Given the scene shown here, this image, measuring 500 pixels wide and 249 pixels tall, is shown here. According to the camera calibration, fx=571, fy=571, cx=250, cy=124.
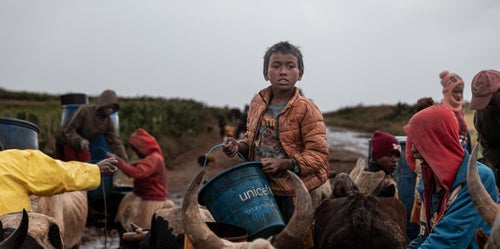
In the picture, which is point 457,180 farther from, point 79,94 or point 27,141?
point 79,94

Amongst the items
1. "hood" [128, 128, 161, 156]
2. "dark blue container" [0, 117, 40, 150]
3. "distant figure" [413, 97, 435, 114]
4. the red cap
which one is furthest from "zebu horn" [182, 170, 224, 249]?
"hood" [128, 128, 161, 156]

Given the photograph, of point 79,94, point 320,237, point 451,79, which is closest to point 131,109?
point 79,94

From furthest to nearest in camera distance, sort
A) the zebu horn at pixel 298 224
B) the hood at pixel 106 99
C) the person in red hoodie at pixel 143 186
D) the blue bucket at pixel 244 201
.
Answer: the hood at pixel 106 99 < the person in red hoodie at pixel 143 186 < the blue bucket at pixel 244 201 < the zebu horn at pixel 298 224

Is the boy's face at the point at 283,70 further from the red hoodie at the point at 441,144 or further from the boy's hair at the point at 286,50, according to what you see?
the red hoodie at the point at 441,144

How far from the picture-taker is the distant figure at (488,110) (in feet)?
15.4

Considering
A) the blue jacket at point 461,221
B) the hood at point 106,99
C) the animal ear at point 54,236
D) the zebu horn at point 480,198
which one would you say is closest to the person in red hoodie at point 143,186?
the hood at point 106,99

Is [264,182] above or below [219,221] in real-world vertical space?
above

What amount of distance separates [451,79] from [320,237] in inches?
185

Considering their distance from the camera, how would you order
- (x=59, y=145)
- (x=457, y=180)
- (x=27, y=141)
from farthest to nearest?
(x=59, y=145) → (x=27, y=141) → (x=457, y=180)

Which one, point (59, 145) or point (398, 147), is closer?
point (398, 147)

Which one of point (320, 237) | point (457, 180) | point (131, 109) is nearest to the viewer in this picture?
point (457, 180)

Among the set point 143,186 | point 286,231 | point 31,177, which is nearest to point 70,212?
point 143,186

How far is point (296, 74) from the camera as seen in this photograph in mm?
4203

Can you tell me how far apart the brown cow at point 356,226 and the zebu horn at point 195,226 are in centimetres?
128
